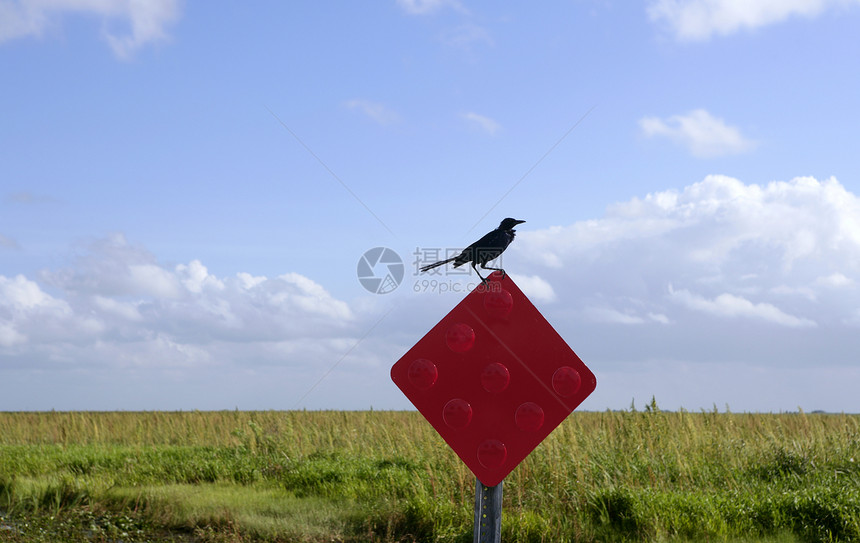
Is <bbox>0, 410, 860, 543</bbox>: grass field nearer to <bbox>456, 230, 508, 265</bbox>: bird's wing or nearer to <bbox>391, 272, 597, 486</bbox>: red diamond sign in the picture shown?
<bbox>391, 272, 597, 486</bbox>: red diamond sign

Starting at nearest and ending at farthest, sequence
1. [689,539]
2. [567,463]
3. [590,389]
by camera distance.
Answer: [590,389] → [689,539] → [567,463]

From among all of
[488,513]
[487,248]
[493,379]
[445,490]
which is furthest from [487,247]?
[445,490]

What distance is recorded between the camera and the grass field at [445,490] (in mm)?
6930

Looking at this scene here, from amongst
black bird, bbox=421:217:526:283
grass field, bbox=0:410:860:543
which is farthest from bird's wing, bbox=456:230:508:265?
grass field, bbox=0:410:860:543

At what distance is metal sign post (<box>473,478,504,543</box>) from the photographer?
14.5ft

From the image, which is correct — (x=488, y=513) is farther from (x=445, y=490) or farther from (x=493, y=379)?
(x=445, y=490)

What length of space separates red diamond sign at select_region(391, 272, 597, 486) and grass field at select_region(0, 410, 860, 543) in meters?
2.71

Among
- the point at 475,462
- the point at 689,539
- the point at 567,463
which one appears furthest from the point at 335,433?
the point at 475,462

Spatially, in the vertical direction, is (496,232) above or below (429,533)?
above

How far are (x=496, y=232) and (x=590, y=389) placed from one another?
1.24 metres

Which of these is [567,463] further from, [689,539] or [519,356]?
[519,356]

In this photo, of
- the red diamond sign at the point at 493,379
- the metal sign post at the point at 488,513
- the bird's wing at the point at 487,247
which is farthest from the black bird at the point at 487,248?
the metal sign post at the point at 488,513

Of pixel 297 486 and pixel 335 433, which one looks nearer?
pixel 297 486

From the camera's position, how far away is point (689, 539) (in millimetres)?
6602
